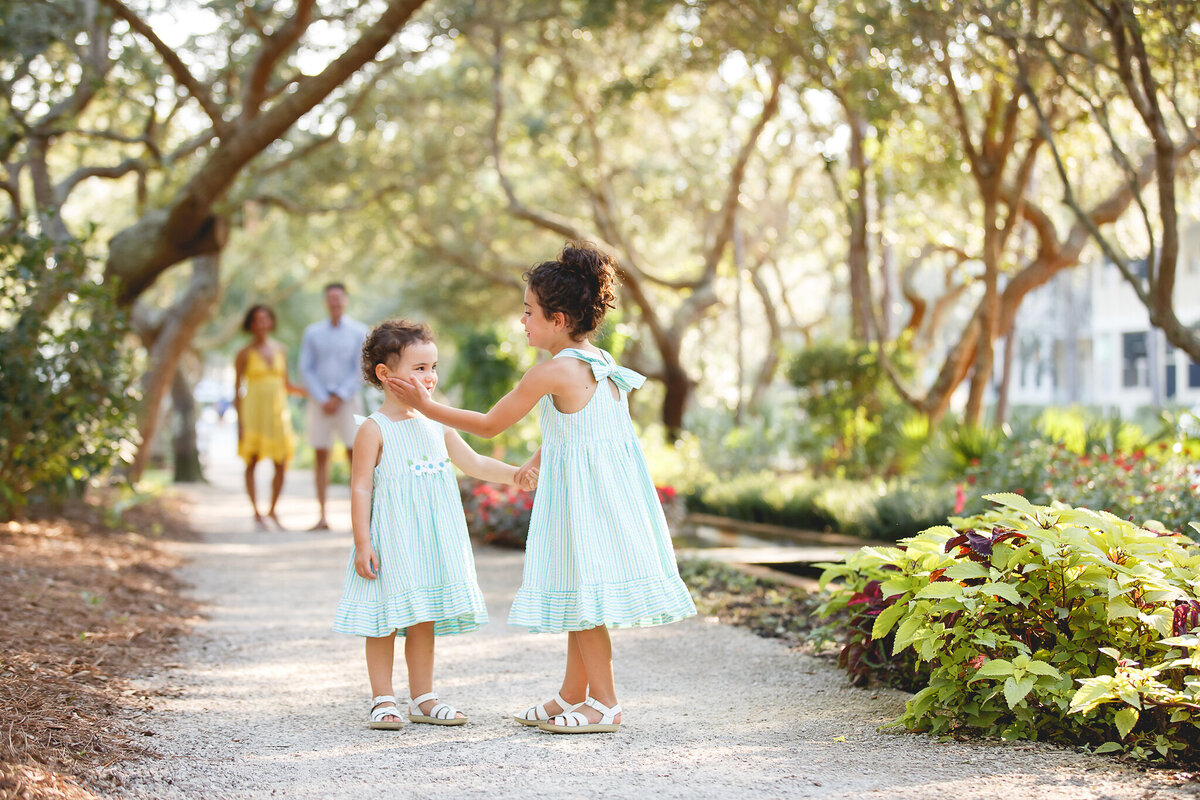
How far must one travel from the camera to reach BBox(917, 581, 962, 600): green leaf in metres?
3.56

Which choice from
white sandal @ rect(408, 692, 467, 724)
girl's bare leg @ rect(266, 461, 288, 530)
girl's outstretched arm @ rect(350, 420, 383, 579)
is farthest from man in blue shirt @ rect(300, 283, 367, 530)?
white sandal @ rect(408, 692, 467, 724)

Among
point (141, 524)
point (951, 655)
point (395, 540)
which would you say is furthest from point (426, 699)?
point (141, 524)

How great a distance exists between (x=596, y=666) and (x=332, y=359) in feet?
21.5

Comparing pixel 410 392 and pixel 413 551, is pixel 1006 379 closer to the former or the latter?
pixel 413 551

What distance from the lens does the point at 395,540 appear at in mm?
4035

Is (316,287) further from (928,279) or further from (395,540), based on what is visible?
(928,279)

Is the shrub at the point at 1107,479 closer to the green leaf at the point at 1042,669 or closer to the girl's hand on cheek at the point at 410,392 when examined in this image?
the green leaf at the point at 1042,669

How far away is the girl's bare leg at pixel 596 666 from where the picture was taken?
3.85m

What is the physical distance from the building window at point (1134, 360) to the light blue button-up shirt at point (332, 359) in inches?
1167

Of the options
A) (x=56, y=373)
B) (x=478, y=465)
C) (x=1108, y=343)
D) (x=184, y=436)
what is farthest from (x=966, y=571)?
(x=1108, y=343)

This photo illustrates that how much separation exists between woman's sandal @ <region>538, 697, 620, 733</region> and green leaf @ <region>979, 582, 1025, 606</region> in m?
1.32

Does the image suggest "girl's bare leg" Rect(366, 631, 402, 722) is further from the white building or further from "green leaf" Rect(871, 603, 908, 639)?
the white building

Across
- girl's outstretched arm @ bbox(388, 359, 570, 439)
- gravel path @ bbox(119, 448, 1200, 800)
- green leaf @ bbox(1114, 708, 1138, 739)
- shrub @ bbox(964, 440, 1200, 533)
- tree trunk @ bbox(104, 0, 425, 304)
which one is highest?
tree trunk @ bbox(104, 0, 425, 304)

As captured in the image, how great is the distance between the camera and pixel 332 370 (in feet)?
32.4
